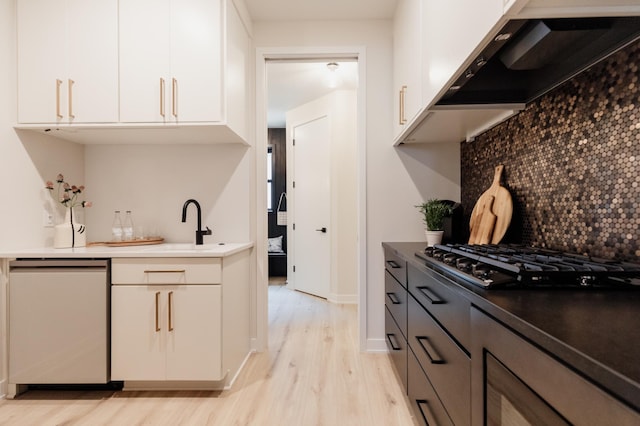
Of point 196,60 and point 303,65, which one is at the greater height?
point 303,65

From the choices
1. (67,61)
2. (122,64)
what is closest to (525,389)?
(122,64)

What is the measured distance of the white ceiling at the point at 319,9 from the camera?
2.37 meters

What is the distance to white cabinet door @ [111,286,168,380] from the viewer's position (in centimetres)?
191

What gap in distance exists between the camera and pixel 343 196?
4188 mm

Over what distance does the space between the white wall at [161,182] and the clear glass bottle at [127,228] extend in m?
0.05

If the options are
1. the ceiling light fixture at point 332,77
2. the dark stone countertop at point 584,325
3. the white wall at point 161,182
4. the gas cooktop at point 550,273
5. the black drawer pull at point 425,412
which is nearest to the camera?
the dark stone countertop at point 584,325

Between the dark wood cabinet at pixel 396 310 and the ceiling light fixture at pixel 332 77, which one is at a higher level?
the ceiling light fixture at pixel 332 77

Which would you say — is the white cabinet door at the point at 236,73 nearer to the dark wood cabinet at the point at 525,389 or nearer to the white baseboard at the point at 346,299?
the dark wood cabinet at the point at 525,389

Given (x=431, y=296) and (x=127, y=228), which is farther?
(x=127, y=228)

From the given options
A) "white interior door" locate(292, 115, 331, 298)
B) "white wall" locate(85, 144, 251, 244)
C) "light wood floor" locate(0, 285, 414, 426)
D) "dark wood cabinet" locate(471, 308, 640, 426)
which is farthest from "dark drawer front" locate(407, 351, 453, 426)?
"white interior door" locate(292, 115, 331, 298)

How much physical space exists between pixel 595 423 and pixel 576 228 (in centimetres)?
104

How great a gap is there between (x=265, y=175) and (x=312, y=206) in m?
2.04

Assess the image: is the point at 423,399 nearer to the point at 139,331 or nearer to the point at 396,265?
the point at 396,265

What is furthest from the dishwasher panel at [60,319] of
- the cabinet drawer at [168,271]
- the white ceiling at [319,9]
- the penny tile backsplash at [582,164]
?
the penny tile backsplash at [582,164]
